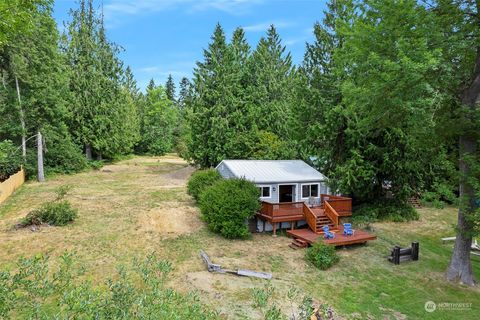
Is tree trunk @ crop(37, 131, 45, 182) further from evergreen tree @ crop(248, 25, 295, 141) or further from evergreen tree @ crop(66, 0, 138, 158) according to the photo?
evergreen tree @ crop(248, 25, 295, 141)

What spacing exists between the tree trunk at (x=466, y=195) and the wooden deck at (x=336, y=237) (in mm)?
3698

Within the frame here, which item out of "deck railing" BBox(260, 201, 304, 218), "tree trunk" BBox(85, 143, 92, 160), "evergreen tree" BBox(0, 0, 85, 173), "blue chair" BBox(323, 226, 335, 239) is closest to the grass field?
"blue chair" BBox(323, 226, 335, 239)

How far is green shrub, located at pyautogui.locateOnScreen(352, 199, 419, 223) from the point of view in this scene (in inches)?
772

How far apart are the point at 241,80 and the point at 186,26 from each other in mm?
15832

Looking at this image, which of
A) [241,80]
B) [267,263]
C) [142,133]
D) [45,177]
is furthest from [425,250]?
[142,133]

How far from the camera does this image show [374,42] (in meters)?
12.1

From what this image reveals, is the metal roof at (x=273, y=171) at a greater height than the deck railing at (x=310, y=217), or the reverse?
the metal roof at (x=273, y=171)

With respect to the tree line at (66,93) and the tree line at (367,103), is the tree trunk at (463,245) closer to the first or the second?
the tree line at (367,103)

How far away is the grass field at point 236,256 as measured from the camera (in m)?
10.2

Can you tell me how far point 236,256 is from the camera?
522 inches

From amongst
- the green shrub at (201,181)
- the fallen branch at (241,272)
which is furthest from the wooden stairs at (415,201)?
the fallen branch at (241,272)

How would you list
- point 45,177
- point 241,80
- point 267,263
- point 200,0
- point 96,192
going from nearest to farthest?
point 200,0, point 267,263, point 96,192, point 45,177, point 241,80

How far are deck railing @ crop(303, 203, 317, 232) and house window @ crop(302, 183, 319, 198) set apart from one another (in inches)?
68.8

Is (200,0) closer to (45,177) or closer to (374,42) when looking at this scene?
(374,42)
